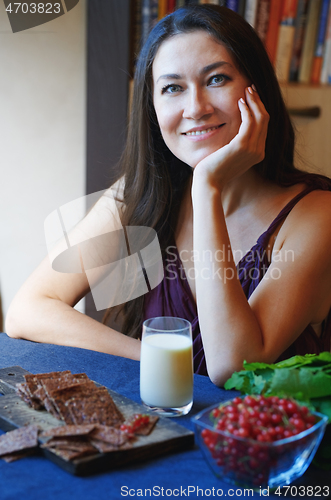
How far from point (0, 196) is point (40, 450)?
5.10 ft

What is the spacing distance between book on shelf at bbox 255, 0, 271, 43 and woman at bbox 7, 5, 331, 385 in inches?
37.6

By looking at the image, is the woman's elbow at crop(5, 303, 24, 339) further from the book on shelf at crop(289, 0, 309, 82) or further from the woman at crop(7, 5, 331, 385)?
the book on shelf at crop(289, 0, 309, 82)

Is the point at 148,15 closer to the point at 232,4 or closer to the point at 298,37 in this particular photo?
the point at 232,4

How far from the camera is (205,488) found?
0.67 m

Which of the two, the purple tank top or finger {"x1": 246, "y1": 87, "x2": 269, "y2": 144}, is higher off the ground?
finger {"x1": 246, "y1": 87, "x2": 269, "y2": 144}

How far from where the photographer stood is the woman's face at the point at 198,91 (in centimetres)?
130

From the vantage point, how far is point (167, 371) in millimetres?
853

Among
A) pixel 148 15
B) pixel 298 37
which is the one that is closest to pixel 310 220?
pixel 148 15

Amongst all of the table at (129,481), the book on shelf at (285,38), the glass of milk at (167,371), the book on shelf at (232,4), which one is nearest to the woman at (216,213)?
the glass of milk at (167,371)

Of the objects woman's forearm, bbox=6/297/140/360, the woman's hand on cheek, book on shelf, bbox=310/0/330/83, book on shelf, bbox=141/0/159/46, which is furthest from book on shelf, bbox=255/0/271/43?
woman's forearm, bbox=6/297/140/360

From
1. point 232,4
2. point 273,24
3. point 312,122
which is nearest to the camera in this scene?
point 232,4

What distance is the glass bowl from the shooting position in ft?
2.02

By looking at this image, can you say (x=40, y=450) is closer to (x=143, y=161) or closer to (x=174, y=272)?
(x=174, y=272)

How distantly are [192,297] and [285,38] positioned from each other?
1.47 meters
